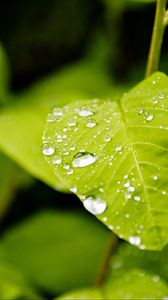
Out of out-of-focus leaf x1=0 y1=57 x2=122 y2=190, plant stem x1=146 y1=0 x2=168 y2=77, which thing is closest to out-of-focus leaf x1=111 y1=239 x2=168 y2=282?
out-of-focus leaf x1=0 y1=57 x2=122 y2=190

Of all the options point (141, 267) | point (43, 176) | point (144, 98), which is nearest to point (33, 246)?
point (141, 267)

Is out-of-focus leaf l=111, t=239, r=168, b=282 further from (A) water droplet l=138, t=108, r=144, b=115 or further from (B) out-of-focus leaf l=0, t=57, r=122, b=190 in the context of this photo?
(A) water droplet l=138, t=108, r=144, b=115

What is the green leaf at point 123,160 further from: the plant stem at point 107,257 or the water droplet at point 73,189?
the plant stem at point 107,257

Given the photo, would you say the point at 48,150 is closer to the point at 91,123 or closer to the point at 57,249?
the point at 91,123

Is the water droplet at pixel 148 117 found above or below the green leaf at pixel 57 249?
above

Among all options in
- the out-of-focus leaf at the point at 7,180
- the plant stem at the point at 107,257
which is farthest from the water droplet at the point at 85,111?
the out-of-focus leaf at the point at 7,180

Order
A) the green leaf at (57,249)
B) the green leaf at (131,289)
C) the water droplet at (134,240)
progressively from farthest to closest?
the green leaf at (57,249) → the green leaf at (131,289) → the water droplet at (134,240)

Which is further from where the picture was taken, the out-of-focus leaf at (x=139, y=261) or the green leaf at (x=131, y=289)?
the out-of-focus leaf at (x=139, y=261)
